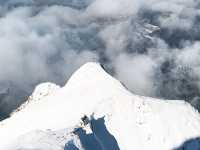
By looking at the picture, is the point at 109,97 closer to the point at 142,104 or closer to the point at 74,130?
the point at 142,104

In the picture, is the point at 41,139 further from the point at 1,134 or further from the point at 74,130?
the point at 1,134

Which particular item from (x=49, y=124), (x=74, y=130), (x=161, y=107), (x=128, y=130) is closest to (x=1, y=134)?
(x=49, y=124)

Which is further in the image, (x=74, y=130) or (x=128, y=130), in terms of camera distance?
(x=128, y=130)

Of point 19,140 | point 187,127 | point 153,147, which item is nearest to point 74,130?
point 19,140

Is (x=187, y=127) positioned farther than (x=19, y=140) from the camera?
Yes

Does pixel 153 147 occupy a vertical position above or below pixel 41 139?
below

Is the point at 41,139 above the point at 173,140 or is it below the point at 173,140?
above

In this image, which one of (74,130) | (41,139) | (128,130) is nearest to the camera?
(41,139)

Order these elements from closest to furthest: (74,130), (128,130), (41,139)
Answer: (41,139) → (74,130) → (128,130)

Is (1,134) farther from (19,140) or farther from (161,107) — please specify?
(161,107)
